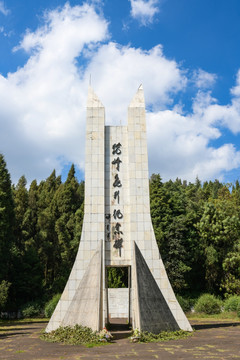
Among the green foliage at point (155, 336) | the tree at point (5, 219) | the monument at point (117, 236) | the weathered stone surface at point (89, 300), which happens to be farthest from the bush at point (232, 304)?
the tree at point (5, 219)

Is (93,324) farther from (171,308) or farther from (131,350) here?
(171,308)

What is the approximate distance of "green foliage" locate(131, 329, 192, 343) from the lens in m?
10.8

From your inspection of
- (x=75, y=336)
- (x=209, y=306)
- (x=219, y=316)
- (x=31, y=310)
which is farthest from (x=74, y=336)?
(x=31, y=310)

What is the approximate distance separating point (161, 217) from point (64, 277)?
10.8 meters

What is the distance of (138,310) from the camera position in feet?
38.0

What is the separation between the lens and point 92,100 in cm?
1555

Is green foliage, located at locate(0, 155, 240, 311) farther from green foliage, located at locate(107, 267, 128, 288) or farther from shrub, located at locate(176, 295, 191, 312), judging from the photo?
shrub, located at locate(176, 295, 191, 312)

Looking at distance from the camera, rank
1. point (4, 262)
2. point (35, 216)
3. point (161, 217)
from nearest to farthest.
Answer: point (4, 262) → point (161, 217) → point (35, 216)

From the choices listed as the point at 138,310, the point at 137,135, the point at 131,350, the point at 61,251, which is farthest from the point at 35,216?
the point at 131,350

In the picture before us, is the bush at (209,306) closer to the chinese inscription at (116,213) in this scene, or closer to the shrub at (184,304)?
the shrub at (184,304)

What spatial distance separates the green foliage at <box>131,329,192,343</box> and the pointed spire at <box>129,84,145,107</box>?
1026 centimetres

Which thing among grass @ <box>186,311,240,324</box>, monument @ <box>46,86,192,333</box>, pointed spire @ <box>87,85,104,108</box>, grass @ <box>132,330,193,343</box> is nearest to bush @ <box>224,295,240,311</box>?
grass @ <box>186,311,240,324</box>

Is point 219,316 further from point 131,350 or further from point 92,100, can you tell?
point 92,100

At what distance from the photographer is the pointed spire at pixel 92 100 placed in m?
15.4
